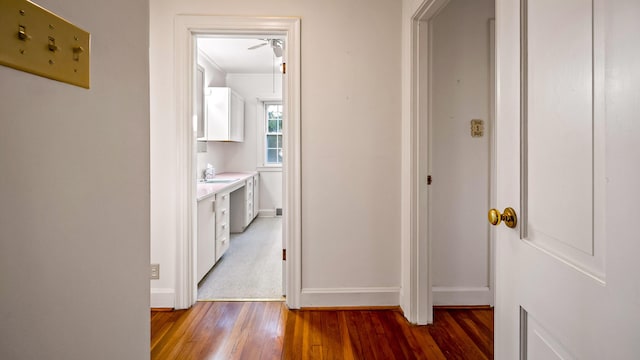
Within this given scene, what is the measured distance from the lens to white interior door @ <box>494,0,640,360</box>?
1.92ft

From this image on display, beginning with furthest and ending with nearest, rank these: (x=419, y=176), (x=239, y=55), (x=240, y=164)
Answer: (x=240, y=164) → (x=239, y=55) → (x=419, y=176)

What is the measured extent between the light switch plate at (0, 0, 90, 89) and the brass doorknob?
105 centimetres

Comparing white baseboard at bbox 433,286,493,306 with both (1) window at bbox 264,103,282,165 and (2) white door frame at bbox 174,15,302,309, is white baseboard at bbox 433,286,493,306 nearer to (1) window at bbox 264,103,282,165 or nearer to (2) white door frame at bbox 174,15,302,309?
(2) white door frame at bbox 174,15,302,309

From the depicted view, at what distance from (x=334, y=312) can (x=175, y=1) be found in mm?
2508

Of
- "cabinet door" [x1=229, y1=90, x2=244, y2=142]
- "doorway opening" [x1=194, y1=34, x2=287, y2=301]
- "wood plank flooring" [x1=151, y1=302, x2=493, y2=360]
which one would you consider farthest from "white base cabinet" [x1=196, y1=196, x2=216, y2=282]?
"cabinet door" [x1=229, y1=90, x2=244, y2=142]

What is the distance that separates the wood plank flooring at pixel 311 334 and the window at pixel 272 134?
3.99m

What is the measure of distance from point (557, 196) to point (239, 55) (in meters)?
4.56

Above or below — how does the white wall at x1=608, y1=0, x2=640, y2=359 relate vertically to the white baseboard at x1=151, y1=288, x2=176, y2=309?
above

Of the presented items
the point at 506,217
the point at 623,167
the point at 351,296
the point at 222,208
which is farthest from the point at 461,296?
the point at 222,208

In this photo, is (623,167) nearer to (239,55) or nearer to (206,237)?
(206,237)

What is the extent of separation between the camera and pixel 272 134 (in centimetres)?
611

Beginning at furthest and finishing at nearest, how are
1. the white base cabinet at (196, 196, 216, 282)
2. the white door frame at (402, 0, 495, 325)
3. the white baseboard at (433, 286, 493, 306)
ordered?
the white base cabinet at (196, 196, 216, 282) → the white baseboard at (433, 286, 493, 306) → the white door frame at (402, 0, 495, 325)

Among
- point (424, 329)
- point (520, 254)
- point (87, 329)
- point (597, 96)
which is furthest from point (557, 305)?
point (424, 329)

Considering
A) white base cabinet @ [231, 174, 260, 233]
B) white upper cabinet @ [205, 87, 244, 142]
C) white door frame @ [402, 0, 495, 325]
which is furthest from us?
white base cabinet @ [231, 174, 260, 233]
